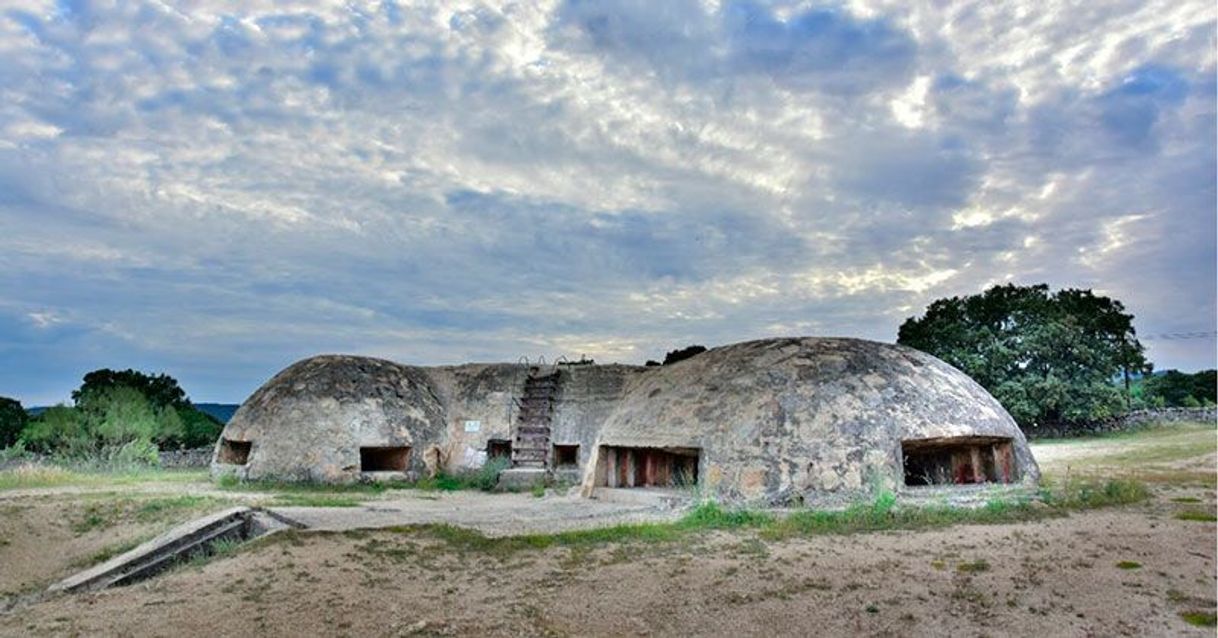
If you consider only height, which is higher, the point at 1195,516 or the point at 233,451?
the point at 233,451

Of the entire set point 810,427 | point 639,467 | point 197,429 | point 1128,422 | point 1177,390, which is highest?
point 1177,390

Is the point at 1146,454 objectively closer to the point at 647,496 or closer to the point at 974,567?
the point at 647,496

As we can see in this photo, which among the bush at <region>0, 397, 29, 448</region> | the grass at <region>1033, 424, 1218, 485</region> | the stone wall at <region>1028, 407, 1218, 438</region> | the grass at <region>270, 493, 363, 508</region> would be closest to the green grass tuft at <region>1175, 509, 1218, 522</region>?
the grass at <region>1033, 424, 1218, 485</region>

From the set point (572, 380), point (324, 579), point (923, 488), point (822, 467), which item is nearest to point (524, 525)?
point (324, 579)

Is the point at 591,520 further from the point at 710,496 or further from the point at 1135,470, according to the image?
the point at 1135,470

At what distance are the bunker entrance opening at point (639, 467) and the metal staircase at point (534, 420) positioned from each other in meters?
4.93

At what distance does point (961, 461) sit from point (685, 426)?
5120 millimetres

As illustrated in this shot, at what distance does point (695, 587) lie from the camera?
759 cm

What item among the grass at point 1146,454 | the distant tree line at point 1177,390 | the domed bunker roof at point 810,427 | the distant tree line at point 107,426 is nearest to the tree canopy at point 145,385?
the distant tree line at point 107,426

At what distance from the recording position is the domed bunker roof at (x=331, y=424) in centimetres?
1841

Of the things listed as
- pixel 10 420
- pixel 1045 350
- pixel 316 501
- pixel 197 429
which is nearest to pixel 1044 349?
pixel 1045 350

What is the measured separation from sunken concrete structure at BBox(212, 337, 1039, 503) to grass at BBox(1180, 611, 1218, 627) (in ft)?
17.4

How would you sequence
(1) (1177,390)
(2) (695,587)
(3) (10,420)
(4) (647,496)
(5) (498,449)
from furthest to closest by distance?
1. (1) (1177,390)
2. (3) (10,420)
3. (5) (498,449)
4. (4) (647,496)
5. (2) (695,587)

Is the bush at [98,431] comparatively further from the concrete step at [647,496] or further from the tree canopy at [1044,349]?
the tree canopy at [1044,349]
